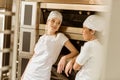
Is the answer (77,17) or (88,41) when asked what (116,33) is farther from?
(77,17)

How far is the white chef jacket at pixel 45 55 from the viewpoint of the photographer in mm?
1668

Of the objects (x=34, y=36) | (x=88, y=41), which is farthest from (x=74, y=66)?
(x=34, y=36)

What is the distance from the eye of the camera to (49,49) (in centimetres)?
167

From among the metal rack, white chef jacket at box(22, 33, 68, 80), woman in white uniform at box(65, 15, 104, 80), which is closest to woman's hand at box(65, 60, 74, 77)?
woman in white uniform at box(65, 15, 104, 80)

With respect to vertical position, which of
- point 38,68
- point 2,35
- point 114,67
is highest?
point 114,67

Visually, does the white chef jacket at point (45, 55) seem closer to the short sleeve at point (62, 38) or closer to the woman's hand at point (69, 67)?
the short sleeve at point (62, 38)

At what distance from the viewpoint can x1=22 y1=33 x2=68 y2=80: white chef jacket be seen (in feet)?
5.47

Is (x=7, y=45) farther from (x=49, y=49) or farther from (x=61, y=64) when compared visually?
(x=61, y=64)

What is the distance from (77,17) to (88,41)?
23 centimetres

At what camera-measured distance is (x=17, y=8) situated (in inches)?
76.5

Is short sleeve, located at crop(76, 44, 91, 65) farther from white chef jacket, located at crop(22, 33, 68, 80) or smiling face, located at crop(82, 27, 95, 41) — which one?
white chef jacket, located at crop(22, 33, 68, 80)

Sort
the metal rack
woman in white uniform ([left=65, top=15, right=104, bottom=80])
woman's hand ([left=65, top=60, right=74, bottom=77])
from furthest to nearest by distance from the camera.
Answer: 1. the metal rack
2. woman's hand ([left=65, top=60, right=74, bottom=77])
3. woman in white uniform ([left=65, top=15, right=104, bottom=80])

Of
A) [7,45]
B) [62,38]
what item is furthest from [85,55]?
[7,45]

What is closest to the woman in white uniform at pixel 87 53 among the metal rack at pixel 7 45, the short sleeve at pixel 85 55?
the short sleeve at pixel 85 55
